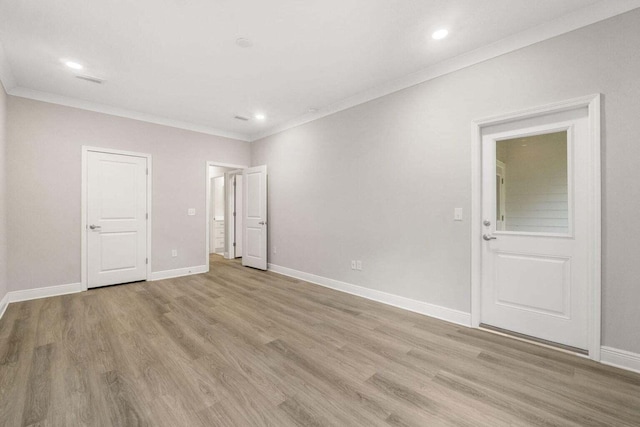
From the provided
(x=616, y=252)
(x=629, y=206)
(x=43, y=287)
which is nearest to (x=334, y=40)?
(x=629, y=206)

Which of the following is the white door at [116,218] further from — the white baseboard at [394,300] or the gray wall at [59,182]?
the white baseboard at [394,300]

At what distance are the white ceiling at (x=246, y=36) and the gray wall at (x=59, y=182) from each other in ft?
1.39

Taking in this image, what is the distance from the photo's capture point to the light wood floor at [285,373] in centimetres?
159

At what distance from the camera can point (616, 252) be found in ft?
6.84

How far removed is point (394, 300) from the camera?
3414mm

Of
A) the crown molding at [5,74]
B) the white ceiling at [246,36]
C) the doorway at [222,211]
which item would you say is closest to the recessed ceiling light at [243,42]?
the white ceiling at [246,36]

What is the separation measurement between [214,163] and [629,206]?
5677 millimetres

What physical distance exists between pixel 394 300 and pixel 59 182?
4.92 m

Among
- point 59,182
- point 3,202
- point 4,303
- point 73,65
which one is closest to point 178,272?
point 4,303

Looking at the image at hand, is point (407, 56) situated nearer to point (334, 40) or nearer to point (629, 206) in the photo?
point (334, 40)

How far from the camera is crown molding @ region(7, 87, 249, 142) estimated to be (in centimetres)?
365

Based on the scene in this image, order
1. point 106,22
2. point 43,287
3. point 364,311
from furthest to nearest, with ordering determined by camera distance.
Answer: point 43,287
point 364,311
point 106,22

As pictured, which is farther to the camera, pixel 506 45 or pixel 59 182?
pixel 59 182

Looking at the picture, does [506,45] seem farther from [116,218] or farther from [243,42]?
[116,218]
